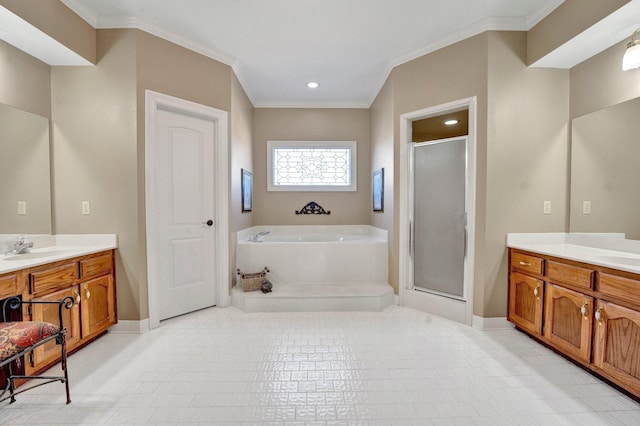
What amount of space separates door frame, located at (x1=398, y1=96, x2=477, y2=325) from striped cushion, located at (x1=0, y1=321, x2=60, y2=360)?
9.53ft

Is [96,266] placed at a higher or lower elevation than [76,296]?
higher

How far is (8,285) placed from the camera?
1.64m

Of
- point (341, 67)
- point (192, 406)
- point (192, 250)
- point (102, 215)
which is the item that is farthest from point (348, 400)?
point (341, 67)

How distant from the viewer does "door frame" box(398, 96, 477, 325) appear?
8.59 feet

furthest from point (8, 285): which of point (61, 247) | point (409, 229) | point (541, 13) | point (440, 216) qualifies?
point (541, 13)

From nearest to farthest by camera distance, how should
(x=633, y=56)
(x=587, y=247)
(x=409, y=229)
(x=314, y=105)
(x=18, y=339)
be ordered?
(x=18, y=339)
(x=633, y=56)
(x=587, y=247)
(x=409, y=229)
(x=314, y=105)

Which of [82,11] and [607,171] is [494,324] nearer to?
[607,171]

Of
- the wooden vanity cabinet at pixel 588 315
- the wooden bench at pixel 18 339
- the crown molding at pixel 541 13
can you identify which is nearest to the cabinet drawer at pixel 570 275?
the wooden vanity cabinet at pixel 588 315

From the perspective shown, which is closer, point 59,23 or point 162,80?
point 59,23

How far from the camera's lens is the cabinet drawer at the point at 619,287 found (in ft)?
5.16

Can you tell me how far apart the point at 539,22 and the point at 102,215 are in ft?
13.6

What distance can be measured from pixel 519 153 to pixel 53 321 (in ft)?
12.9

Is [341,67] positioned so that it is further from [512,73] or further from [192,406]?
[192,406]

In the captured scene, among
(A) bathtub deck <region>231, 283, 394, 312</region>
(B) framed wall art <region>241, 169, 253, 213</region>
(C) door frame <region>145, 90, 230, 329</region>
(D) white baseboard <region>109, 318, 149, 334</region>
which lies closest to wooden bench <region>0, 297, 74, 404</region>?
(D) white baseboard <region>109, 318, 149, 334</region>
